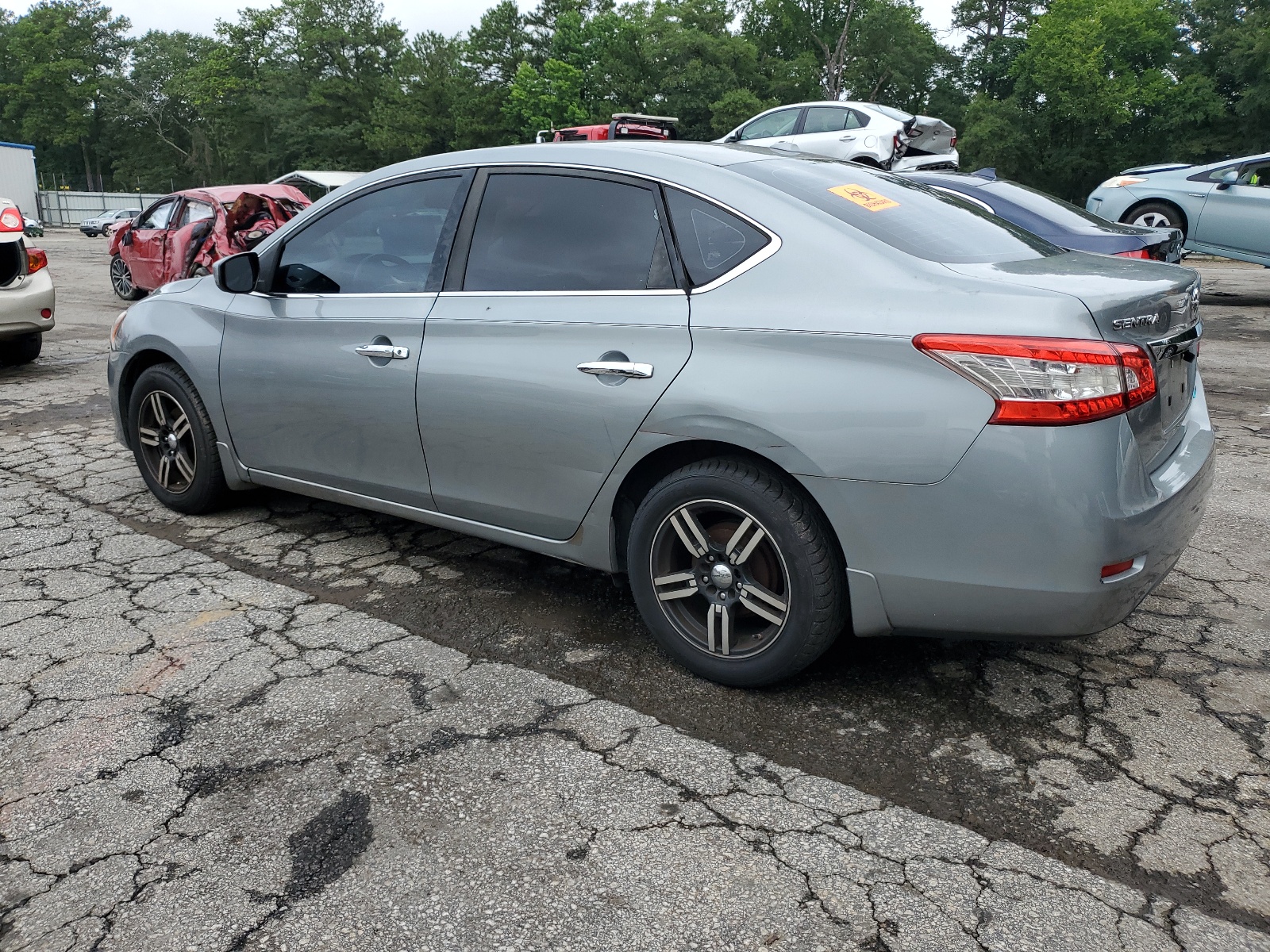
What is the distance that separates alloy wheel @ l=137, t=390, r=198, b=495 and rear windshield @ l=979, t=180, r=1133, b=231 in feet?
19.3

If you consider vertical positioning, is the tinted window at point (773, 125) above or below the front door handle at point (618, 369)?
above

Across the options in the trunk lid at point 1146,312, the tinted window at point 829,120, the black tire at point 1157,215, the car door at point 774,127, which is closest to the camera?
the trunk lid at point 1146,312

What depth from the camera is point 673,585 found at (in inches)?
→ 123

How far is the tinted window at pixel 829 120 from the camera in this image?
14984 mm

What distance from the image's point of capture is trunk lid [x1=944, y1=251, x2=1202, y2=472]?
2576 millimetres

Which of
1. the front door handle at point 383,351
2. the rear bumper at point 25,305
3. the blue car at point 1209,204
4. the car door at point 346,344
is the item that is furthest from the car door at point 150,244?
the blue car at point 1209,204

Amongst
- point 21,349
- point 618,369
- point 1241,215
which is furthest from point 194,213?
point 1241,215

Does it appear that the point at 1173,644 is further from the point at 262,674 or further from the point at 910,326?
the point at 262,674

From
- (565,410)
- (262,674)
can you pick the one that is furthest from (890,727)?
(262,674)

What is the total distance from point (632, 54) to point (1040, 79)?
22.9 meters

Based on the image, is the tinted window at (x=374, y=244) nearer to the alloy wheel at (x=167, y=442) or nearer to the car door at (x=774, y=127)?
the alloy wheel at (x=167, y=442)

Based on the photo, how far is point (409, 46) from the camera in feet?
241

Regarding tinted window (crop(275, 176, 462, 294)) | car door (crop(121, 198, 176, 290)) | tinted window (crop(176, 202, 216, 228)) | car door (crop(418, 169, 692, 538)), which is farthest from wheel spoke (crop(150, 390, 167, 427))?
car door (crop(121, 198, 176, 290))

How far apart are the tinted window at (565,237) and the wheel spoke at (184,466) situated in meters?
1.91
